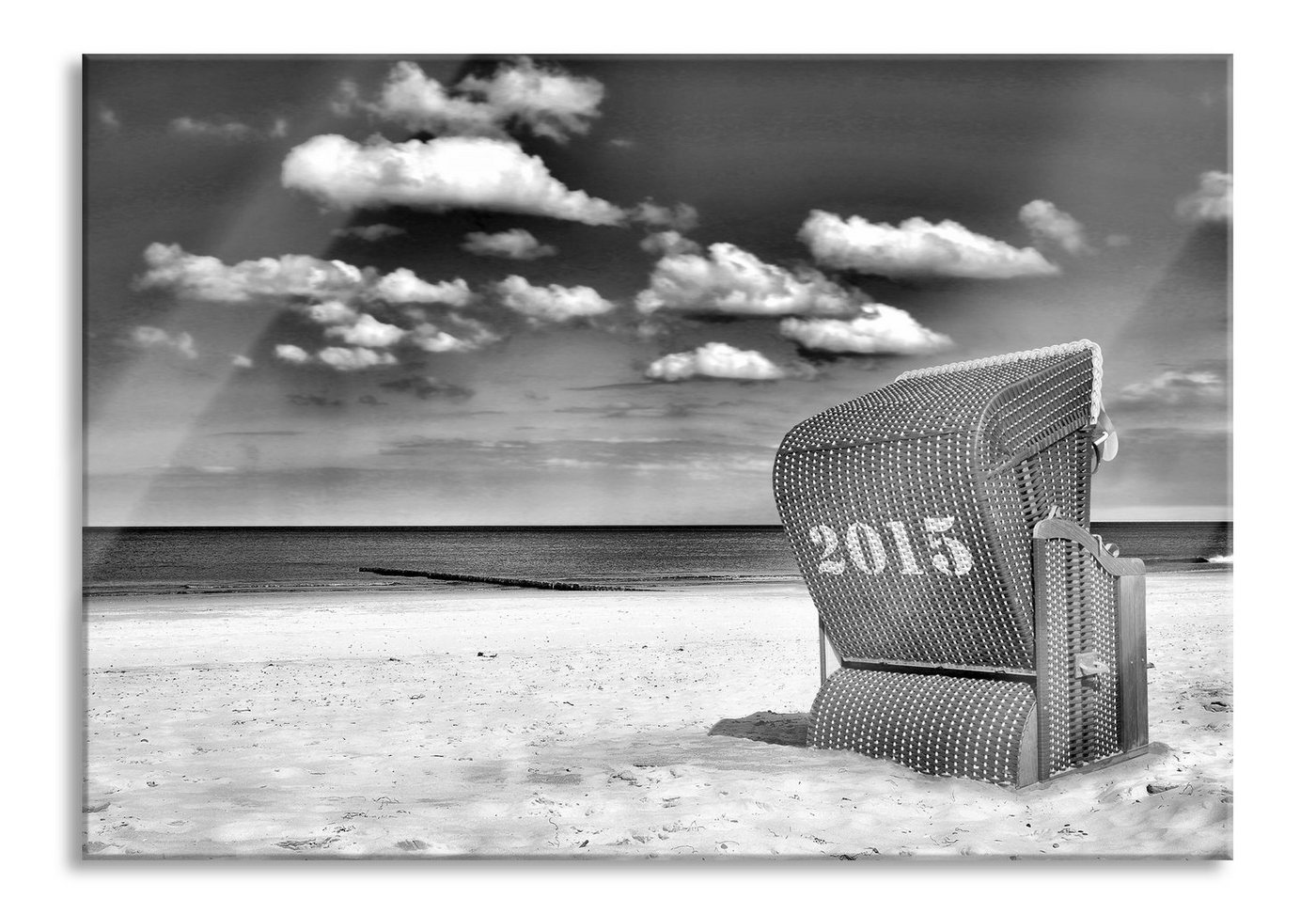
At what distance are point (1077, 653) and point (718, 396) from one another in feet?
7.51

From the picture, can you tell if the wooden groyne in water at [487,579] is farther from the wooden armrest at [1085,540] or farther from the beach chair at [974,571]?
the wooden armrest at [1085,540]

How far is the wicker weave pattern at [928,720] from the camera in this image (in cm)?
372

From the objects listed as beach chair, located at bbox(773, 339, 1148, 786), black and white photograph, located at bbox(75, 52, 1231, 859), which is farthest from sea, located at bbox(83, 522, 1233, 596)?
beach chair, located at bbox(773, 339, 1148, 786)

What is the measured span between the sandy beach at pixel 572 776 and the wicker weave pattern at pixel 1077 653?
0.13 meters

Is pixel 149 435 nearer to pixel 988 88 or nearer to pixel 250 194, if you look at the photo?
pixel 250 194

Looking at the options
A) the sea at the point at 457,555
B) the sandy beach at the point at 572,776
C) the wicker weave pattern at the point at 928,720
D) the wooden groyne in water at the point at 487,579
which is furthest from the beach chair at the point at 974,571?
the wooden groyne in water at the point at 487,579

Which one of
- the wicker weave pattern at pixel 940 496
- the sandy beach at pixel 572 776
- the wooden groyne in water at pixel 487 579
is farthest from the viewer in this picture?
the wooden groyne in water at pixel 487 579

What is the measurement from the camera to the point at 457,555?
45.5 ft

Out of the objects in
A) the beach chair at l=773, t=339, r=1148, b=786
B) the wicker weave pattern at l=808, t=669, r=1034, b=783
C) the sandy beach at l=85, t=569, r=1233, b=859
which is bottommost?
the sandy beach at l=85, t=569, r=1233, b=859

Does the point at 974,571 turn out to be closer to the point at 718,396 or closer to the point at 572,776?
the point at 572,776

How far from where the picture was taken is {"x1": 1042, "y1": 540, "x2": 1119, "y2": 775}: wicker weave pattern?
3.77 meters

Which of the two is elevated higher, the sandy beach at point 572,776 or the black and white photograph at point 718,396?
the black and white photograph at point 718,396

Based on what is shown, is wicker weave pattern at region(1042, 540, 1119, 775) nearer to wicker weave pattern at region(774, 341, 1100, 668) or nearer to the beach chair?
the beach chair
